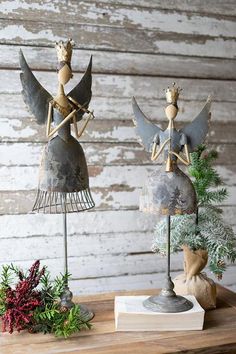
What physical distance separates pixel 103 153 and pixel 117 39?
39 cm

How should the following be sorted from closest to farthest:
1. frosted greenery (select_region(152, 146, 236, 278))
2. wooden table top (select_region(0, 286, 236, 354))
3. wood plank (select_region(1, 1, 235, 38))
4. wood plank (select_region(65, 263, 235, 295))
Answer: wooden table top (select_region(0, 286, 236, 354)), frosted greenery (select_region(152, 146, 236, 278)), wood plank (select_region(1, 1, 235, 38)), wood plank (select_region(65, 263, 235, 295))

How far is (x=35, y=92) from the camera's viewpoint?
39.8 inches

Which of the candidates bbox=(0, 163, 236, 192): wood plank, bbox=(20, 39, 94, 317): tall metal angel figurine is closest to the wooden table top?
bbox=(20, 39, 94, 317): tall metal angel figurine

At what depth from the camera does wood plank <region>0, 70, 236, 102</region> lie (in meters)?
1.44

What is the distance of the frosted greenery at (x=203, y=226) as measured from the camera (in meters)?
1.19

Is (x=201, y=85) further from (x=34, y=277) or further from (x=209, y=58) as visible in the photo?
(x=34, y=277)

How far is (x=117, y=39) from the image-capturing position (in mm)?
1516

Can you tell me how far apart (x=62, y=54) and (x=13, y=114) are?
472 millimetres

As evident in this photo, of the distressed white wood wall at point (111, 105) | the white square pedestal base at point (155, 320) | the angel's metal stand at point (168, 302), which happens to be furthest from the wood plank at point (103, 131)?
the white square pedestal base at point (155, 320)

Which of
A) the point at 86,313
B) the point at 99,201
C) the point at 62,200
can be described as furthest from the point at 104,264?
the point at 86,313

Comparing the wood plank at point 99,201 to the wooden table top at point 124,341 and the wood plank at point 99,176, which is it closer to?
the wood plank at point 99,176

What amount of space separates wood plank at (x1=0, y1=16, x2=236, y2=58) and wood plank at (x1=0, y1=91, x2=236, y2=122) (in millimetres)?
→ 173

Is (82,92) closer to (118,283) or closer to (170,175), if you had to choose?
(170,175)

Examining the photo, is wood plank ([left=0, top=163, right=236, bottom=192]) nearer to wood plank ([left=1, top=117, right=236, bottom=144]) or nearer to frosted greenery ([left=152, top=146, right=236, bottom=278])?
wood plank ([left=1, top=117, right=236, bottom=144])
